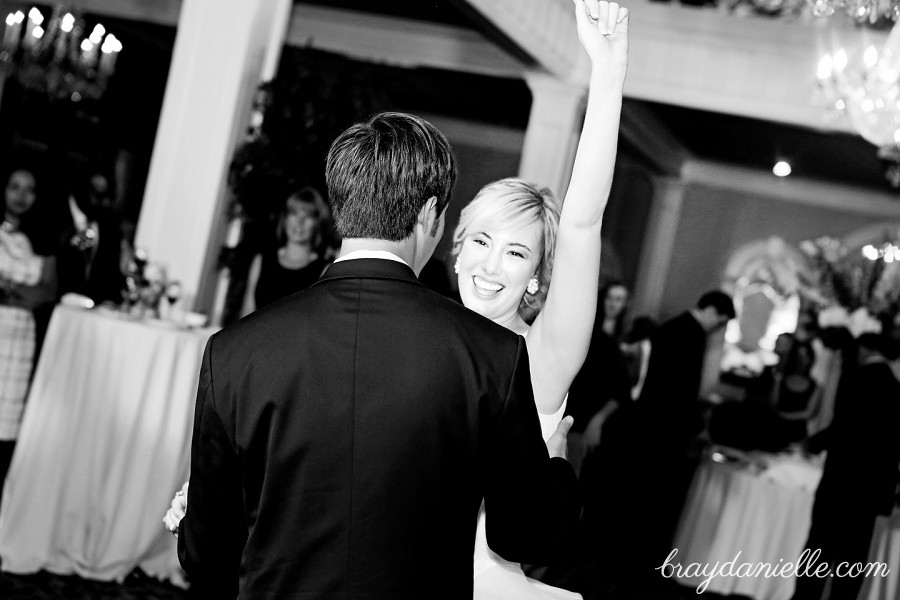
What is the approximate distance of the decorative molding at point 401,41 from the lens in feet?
27.5

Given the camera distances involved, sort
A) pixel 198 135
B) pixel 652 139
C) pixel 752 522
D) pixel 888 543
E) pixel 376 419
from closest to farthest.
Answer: pixel 376 419, pixel 198 135, pixel 888 543, pixel 752 522, pixel 652 139

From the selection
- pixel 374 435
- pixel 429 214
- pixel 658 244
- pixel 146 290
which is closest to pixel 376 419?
pixel 374 435

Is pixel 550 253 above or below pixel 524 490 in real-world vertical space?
above

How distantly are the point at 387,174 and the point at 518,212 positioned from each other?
0.57 meters

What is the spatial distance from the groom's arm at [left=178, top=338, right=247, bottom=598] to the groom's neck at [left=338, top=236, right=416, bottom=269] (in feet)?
0.81

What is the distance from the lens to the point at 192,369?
4012mm

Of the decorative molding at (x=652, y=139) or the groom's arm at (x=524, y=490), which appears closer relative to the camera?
the groom's arm at (x=524, y=490)

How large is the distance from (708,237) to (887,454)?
8774 mm

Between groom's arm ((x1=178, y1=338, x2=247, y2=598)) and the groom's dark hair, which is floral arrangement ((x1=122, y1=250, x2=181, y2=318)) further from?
the groom's dark hair

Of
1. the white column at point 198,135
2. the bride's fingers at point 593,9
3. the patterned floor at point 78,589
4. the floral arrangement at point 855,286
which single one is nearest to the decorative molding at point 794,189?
the floral arrangement at point 855,286

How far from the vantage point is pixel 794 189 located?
512 inches

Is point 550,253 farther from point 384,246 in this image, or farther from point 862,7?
point 862,7

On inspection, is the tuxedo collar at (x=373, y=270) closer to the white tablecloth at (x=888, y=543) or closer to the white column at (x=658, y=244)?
the white tablecloth at (x=888, y=543)

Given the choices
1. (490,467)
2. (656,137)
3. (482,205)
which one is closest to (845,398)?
(482,205)
